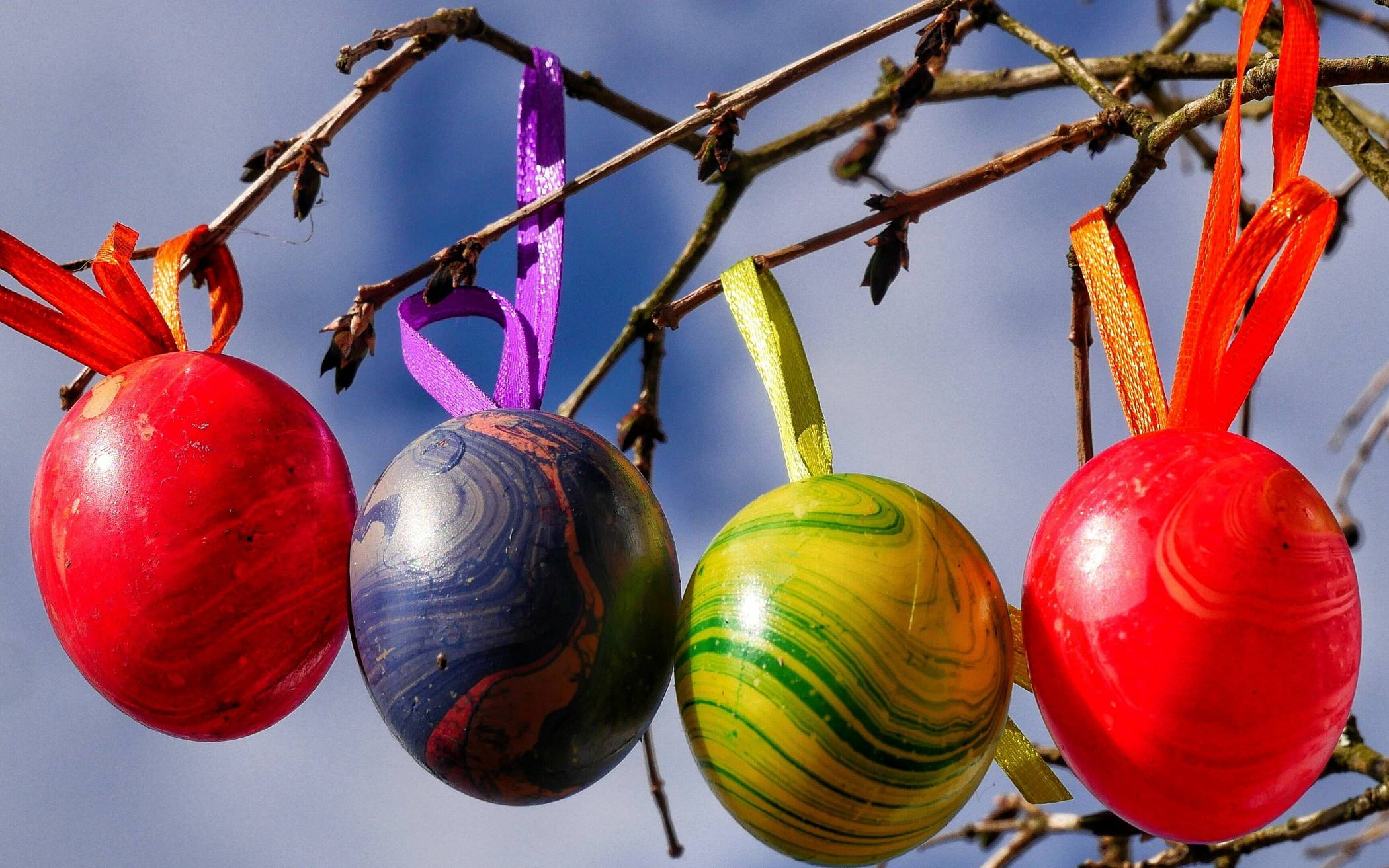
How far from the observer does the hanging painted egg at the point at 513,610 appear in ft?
3.98

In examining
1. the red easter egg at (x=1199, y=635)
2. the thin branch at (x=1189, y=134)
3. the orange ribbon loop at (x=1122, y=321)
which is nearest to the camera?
the red easter egg at (x=1199, y=635)

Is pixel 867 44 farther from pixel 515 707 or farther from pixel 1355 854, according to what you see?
Result: pixel 1355 854

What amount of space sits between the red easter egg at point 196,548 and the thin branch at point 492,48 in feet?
1.42

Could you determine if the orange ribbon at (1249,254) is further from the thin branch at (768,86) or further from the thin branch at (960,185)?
the thin branch at (768,86)

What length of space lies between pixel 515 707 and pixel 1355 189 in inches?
66.0

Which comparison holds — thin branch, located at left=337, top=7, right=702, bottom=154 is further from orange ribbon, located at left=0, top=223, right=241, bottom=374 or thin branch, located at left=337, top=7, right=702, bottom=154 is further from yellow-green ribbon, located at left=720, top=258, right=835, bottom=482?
orange ribbon, located at left=0, top=223, right=241, bottom=374

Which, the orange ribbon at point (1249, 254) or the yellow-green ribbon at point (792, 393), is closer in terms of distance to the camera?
the orange ribbon at point (1249, 254)

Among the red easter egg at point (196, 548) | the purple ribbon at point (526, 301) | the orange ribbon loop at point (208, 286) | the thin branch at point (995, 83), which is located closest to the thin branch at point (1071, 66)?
the thin branch at point (995, 83)

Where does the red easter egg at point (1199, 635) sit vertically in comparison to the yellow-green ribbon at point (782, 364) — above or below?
below

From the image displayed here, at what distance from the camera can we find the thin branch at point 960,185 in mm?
1391

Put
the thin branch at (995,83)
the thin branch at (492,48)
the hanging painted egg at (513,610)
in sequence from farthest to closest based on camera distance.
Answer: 1. the thin branch at (995,83)
2. the thin branch at (492,48)
3. the hanging painted egg at (513,610)

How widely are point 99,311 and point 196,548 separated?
1.54 feet

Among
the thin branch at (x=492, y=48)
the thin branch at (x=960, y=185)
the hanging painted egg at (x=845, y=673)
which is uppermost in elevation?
the thin branch at (x=492, y=48)

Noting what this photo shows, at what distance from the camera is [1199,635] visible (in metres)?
1.09
